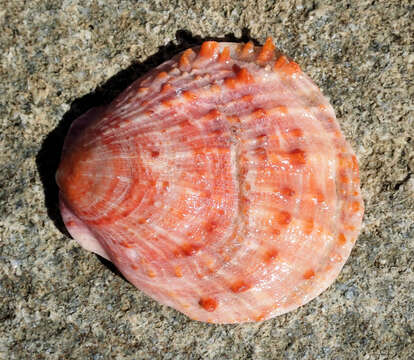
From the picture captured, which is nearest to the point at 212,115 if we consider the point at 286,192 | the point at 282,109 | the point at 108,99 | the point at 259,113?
the point at 259,113

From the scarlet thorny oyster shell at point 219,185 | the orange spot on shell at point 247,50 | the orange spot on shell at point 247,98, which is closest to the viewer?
the scarlet thorny oyster shell at point 219,185

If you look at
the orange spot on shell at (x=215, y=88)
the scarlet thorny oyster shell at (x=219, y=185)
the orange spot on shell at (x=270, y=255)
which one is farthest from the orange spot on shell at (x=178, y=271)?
the orange spot on shell at (x=215, y=88)

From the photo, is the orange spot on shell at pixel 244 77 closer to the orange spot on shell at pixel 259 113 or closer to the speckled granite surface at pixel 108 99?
the orange spot on shell at pixel 259 113

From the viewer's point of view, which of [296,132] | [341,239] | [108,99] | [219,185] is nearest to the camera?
[219,185]

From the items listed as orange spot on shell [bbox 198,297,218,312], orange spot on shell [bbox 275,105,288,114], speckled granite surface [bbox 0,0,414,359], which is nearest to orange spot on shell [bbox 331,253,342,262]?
speckled granite surface [bbox 0,0,414,359]

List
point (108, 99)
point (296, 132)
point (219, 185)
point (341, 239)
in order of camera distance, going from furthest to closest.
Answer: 1. point (108, 99)
2. point (341, 239)
3. point (296, 132)
4. point (219, 185)

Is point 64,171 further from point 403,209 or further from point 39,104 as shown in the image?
point 403,209

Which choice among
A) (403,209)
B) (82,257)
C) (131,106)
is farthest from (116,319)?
(403,209)

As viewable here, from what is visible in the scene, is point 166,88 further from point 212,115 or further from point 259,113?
point 259,113

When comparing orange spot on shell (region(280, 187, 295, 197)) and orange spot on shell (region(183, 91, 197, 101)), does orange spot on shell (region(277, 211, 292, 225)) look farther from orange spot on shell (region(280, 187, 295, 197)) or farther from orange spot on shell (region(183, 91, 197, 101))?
orange spot on shell (region(183, 91, 197, 101))
